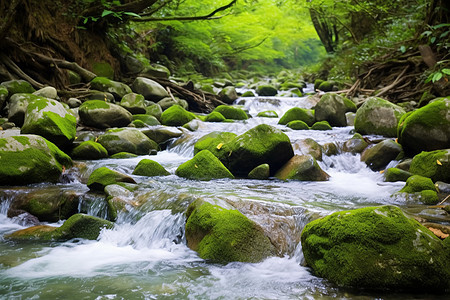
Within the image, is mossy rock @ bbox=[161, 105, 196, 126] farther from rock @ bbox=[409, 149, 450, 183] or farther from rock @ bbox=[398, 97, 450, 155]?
rock @ bbox=[409, 149, 450, 183]

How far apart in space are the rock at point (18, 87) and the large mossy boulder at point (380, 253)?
8517 millimetres

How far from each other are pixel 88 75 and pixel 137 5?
2555 mm

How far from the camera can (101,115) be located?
853 cm

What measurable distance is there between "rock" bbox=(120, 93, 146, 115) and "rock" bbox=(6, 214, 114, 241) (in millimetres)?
6350

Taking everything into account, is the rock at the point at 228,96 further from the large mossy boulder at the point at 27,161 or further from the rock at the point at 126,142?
the large mossy boulder at the point at 27,161

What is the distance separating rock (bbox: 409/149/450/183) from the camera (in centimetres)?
541

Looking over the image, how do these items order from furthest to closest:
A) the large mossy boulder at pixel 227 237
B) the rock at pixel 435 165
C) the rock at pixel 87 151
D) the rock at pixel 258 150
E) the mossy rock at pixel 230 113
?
1. the mossy rock at pixel 230 113
2. the rock at pixel 87 151
3. the rock at pixel 258 150
4. the rock at pixel 435 165
5. the large mossy boulder at pixel 227 237

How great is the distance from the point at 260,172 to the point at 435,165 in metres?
2.67

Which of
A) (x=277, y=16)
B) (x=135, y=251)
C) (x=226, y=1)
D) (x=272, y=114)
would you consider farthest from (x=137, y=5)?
(x=277, y=16)

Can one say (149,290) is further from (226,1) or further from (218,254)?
(226,1)

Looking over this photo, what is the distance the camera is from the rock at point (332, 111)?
10336 millimetres

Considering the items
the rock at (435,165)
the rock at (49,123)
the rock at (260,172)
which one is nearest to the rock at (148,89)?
A: the rock at (49,123)

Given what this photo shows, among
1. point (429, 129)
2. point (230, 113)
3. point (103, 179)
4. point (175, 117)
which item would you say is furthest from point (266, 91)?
point (103, 179)

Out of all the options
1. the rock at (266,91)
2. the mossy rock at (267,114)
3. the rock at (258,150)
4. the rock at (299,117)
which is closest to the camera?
the rock at (258,150)
